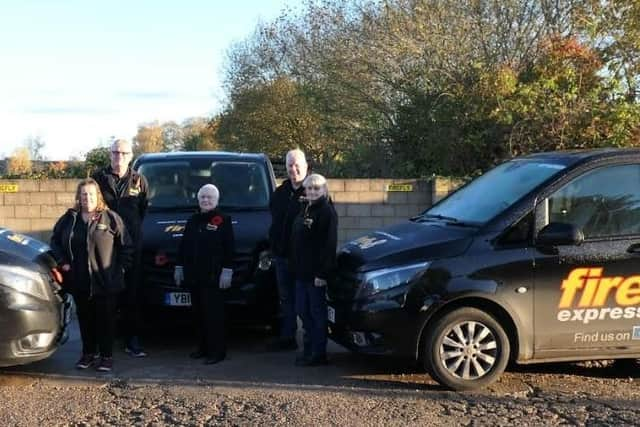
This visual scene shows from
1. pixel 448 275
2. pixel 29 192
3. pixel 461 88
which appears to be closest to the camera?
pixel 448 275

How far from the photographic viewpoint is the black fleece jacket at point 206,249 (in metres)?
6.65

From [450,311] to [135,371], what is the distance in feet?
8.93

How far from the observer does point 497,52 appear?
1653 cm

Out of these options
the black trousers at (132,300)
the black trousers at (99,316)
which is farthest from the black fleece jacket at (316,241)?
the black trousers at (99,316)

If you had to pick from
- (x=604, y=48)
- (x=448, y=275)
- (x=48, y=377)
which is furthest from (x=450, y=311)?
(x=604, y=48)

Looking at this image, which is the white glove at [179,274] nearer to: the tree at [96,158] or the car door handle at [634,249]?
the car door handle at [634,249]

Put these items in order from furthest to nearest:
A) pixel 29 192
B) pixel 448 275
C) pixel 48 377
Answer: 1. pixel 29 192
2. pixel 48 377
3. pixel 448 275

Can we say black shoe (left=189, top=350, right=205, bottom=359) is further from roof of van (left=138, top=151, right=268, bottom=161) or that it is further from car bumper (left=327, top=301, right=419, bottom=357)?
roof of van (left=138, top=151, right=268, bottom=161)

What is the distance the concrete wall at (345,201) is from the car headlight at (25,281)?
6.96 metres

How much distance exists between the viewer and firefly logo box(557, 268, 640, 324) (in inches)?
226

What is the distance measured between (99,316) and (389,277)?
8.26ft

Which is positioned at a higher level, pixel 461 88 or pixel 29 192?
pixel 461 88

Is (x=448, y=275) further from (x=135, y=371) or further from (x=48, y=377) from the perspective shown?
(x=48, y=377)

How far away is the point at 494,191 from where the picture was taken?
641 cm
